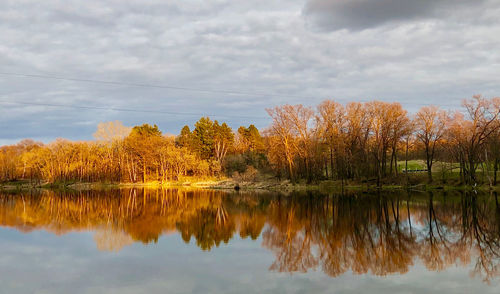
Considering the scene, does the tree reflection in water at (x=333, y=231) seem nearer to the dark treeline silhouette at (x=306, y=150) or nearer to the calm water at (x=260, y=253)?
the calm water at (x=260, y=253)

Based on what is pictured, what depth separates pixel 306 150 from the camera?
49.9m

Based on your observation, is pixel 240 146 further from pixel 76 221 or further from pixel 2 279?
pixel 2 279

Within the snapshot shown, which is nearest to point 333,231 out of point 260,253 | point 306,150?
point 260,253

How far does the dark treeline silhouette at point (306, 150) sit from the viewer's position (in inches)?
1741

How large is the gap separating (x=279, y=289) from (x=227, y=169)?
210 feet

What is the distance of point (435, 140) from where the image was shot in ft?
147

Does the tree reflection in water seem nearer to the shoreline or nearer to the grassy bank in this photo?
the shoreline

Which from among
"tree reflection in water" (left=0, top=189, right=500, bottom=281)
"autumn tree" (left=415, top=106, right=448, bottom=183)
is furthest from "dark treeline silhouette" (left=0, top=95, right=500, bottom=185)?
"tree reflection in water" (left=0, top=189, right=500, bottom=281)

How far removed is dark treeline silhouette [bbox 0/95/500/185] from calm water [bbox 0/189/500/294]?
2334 centimetres

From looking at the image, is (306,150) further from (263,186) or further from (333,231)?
(333,231)

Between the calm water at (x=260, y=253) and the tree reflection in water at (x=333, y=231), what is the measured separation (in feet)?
0.17

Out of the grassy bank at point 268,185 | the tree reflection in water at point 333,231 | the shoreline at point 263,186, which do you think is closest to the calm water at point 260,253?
the tree reflection in water at point 333,231

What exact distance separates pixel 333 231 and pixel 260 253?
4.99 m

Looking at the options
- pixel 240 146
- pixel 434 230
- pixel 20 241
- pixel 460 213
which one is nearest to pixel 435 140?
pixel 460 213
